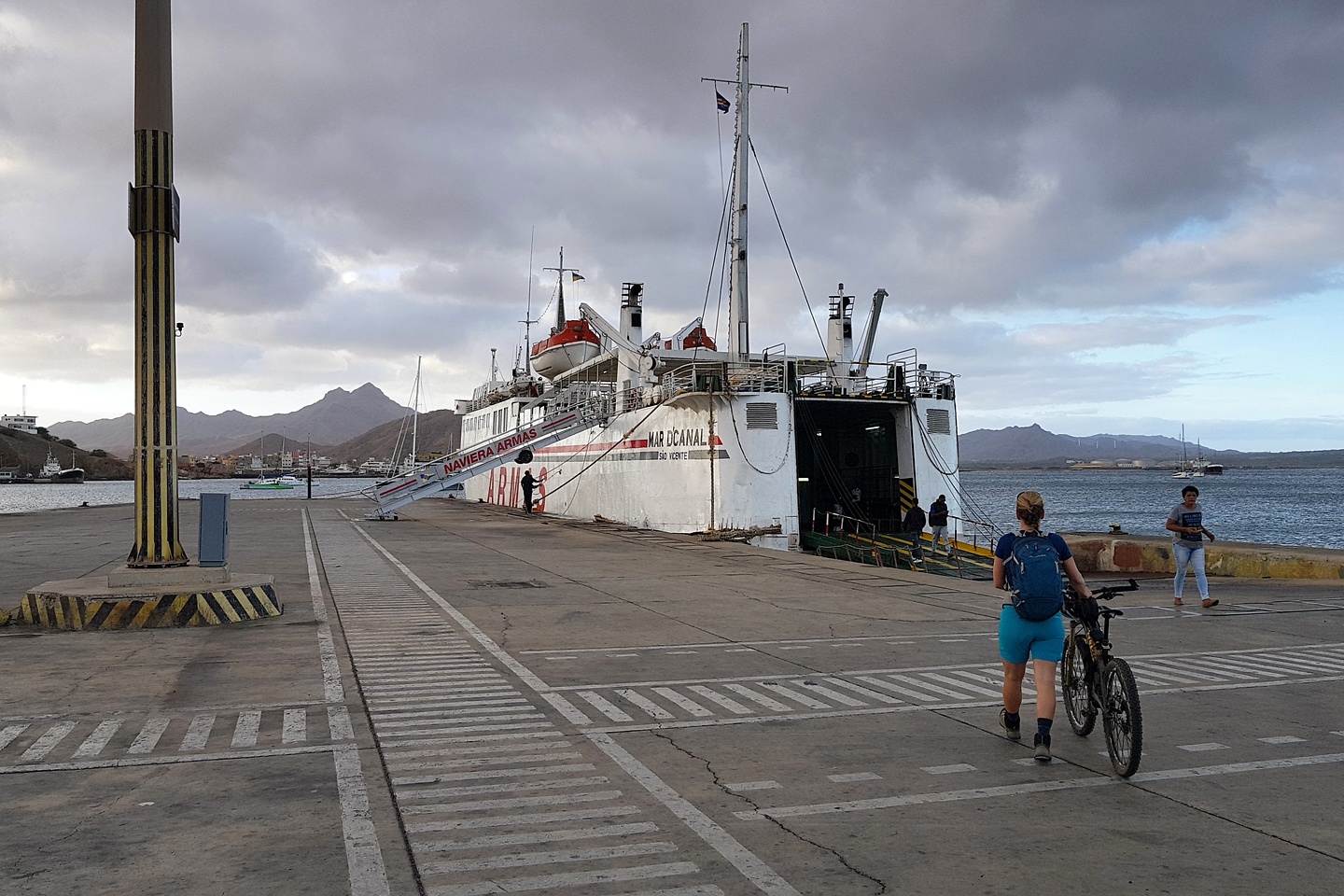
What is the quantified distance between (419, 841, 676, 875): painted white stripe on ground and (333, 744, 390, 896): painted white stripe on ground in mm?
222

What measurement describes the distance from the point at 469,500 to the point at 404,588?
4906 centimetres

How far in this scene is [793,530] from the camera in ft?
86.3

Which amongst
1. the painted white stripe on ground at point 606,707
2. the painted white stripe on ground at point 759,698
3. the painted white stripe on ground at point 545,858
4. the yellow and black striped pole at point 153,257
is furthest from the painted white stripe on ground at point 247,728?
the yellow and black striped pole at point 153,257

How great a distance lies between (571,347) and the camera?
1730 inches

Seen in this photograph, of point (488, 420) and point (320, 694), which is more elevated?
point (488, 420)

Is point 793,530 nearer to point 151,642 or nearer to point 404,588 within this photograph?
point 404,588

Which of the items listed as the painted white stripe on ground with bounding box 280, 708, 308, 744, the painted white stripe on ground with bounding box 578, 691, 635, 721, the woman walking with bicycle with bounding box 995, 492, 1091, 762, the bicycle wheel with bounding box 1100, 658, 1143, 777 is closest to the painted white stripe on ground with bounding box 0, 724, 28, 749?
the painted white stripe on ground with bounding box 280, 708, 308, 744

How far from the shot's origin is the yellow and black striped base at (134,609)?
10781mm

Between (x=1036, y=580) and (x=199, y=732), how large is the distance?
216 inches

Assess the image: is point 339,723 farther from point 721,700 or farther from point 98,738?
point 721,700

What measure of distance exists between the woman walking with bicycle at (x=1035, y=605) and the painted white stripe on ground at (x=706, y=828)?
2.27 metres

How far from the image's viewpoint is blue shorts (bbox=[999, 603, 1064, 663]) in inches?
239

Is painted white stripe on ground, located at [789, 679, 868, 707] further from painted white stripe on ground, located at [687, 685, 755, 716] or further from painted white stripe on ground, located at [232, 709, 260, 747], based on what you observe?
painted white stripe on ground, located at [232, 709, 260, 747]

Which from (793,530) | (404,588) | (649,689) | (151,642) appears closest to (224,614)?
(151,642)
